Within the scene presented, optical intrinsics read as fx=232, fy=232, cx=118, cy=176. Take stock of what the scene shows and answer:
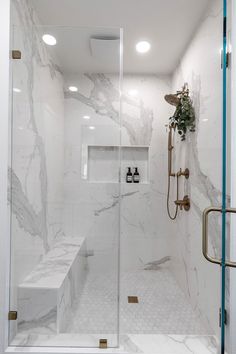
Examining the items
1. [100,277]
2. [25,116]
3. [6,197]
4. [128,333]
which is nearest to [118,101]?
[25,116]

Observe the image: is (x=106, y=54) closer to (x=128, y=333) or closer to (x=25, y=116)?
(x=25, y=116)

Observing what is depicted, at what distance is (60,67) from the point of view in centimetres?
183

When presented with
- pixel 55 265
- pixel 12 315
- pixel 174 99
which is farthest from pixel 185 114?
pixel 12 315

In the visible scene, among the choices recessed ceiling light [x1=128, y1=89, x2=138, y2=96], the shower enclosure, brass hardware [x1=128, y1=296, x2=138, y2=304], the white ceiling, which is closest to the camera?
the shower enclosure

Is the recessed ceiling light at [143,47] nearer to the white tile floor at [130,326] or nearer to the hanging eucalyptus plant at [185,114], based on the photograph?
the hanging eucalyptus plant at [185,114]

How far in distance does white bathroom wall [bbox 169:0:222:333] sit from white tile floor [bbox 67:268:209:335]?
13cm

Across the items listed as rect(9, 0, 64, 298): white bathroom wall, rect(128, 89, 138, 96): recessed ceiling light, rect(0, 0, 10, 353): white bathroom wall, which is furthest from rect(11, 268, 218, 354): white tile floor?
rect(128, 89, 138, 96): recessed ceiling light

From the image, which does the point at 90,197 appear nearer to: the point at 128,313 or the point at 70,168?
the point at 70,168

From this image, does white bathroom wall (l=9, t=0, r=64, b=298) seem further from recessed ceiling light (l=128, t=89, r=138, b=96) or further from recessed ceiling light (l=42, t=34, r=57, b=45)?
recessed ceiling light (l=128, t=89, r=138, b=96)

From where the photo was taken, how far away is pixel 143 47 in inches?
89.2

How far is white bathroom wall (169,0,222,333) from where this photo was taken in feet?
5.05

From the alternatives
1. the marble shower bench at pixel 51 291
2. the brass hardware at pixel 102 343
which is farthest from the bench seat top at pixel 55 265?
the brass hardware at pixel 102 343

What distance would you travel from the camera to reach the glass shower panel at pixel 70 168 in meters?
1.58

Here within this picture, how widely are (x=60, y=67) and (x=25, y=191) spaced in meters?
1.01
